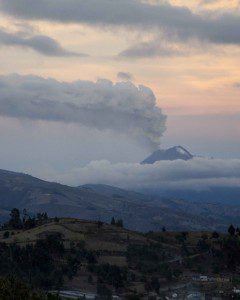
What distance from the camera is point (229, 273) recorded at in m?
187

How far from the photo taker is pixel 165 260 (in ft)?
632

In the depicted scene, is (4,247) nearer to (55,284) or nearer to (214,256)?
(55,284)

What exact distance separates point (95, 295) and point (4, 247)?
39.1m

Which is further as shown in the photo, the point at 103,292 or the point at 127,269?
the point at 127,269

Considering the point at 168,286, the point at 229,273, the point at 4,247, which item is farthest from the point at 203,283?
the point at 4,247

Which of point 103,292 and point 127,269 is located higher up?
point 127,269

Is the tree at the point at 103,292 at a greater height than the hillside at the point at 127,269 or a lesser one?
lesser

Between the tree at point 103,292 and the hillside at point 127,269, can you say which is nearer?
the tree at point 103,292

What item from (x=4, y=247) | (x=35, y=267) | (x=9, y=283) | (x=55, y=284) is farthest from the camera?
(x=4, y=247)

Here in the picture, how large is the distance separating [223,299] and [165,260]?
38.9m

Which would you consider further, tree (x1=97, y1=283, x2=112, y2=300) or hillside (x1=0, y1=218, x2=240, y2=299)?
hillside (x1=0, y1=218, x2=240, y2=299)

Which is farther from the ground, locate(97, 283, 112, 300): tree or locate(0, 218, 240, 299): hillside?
locate(0, 218, 240, 299): hillside

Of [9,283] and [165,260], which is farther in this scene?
[165,260]

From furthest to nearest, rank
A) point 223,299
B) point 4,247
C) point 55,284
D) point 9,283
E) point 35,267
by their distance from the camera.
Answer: point 4,247
point 35,267
point 55,284
point 223,299
point 9,283
